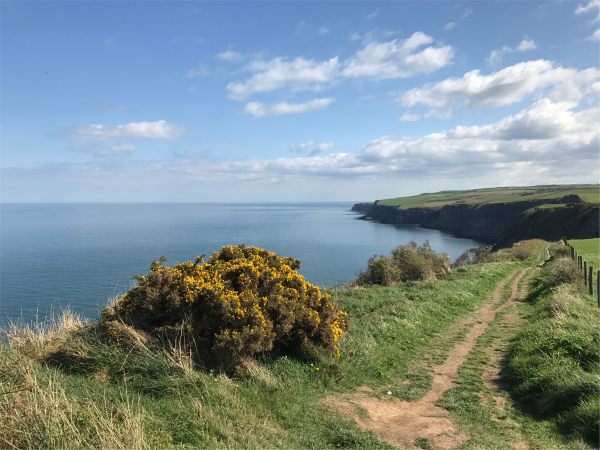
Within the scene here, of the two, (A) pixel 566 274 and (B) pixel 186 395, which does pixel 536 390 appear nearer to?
(B) pixel 186 395

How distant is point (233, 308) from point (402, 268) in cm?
1920

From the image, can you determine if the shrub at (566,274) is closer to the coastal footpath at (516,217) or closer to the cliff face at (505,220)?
the cliff face at (505,220)

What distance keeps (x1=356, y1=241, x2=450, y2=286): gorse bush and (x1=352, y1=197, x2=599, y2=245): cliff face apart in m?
62.0

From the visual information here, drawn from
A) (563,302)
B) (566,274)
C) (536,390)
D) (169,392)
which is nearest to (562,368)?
(536,390)

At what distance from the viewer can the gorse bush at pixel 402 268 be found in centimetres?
2444

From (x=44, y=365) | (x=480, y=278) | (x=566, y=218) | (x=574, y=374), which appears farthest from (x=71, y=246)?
(x=566, y=218)

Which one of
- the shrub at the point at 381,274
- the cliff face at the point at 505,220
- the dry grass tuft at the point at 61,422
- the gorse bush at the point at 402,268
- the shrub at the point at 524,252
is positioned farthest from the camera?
the cliff face at the point at 505,220

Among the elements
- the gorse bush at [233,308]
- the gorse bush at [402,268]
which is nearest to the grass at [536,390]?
the gorse bush at [233,308]

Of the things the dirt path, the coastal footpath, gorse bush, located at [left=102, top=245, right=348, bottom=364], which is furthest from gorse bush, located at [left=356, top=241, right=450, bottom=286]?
the coastal footpath

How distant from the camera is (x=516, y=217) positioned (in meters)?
131

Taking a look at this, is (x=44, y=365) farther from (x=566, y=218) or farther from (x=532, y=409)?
(x=566, y=218)

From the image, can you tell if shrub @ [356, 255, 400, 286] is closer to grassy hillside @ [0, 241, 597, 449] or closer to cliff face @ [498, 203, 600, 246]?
grassy hillside @ [0, 241, 597, 449]

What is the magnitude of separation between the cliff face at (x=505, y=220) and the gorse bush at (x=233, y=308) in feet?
266

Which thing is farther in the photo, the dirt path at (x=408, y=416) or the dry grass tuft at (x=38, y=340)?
the dry grass tuft at (x=38, y=340)
